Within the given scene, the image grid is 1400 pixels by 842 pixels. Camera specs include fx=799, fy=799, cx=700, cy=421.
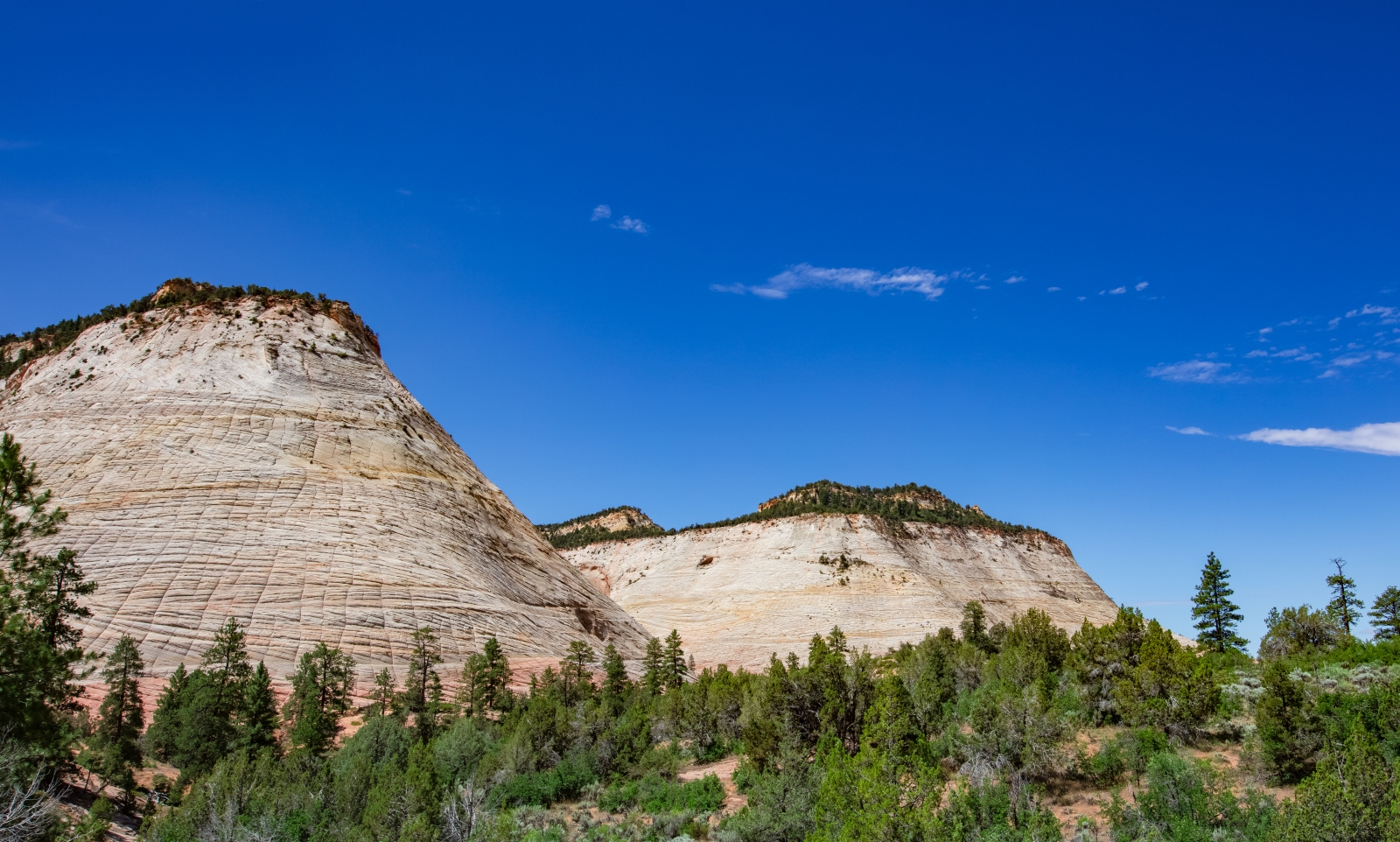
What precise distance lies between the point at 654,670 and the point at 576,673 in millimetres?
3950

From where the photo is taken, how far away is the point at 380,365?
5662 centimetres

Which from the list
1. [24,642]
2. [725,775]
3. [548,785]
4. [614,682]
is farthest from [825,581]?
[24,642]

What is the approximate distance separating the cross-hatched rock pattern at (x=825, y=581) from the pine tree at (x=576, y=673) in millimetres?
16417

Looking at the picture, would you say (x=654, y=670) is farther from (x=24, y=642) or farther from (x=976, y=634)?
(x=24, y=642)

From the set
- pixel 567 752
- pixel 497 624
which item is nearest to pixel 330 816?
pixel 567 752

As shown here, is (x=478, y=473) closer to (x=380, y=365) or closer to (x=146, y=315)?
(x=380, y=365)

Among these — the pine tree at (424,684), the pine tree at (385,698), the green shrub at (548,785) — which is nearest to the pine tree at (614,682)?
the green shrub at (548,785)

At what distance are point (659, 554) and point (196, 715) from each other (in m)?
49.2

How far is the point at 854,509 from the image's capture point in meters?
68.6

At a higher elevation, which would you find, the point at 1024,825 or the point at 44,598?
the point at 44,598

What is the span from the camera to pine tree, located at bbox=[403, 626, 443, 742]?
2656 centimetres

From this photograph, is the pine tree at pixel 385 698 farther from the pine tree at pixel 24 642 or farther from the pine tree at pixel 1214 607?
the pine tree at pixel 1214 607

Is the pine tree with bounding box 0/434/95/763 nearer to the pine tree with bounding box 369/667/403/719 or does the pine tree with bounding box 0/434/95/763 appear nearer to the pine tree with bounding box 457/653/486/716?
the pine tree with bounding box 369/667/403/719

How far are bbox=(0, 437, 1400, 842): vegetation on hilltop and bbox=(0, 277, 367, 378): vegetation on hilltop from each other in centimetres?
3337
